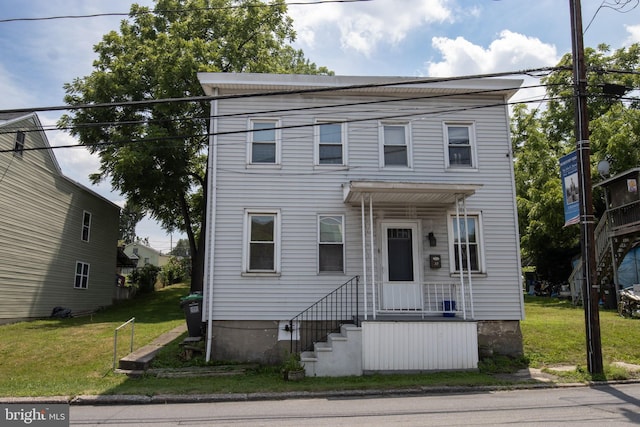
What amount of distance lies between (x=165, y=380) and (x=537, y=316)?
41.0ft

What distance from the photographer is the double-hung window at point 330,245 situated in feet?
37.9

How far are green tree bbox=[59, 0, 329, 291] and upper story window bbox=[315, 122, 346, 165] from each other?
A: 8513 millimetres

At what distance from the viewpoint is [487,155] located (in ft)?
40.0

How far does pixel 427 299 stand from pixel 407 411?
4.61 metres

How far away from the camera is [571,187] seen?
9.93m

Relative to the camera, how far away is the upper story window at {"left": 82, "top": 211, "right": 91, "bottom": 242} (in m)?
22.2

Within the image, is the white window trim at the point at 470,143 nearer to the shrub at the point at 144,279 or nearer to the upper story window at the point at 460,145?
the upper story window at the point at 460,145

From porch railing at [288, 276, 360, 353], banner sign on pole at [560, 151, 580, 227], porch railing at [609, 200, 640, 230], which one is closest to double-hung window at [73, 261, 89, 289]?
porch railing at [288, 276, 360, 353]

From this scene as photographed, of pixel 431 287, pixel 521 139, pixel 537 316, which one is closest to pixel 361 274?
pixel 431 287

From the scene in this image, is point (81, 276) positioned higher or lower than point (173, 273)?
lower

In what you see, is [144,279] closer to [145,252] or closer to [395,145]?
[395,145]

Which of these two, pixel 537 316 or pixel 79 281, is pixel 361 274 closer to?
pixel 537 316

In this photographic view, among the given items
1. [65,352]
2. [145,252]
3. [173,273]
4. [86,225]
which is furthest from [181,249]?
[65,352]

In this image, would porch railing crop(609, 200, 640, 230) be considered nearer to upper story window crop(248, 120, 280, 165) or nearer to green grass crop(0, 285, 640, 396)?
green grass crop(0, 285, 640, 396)
